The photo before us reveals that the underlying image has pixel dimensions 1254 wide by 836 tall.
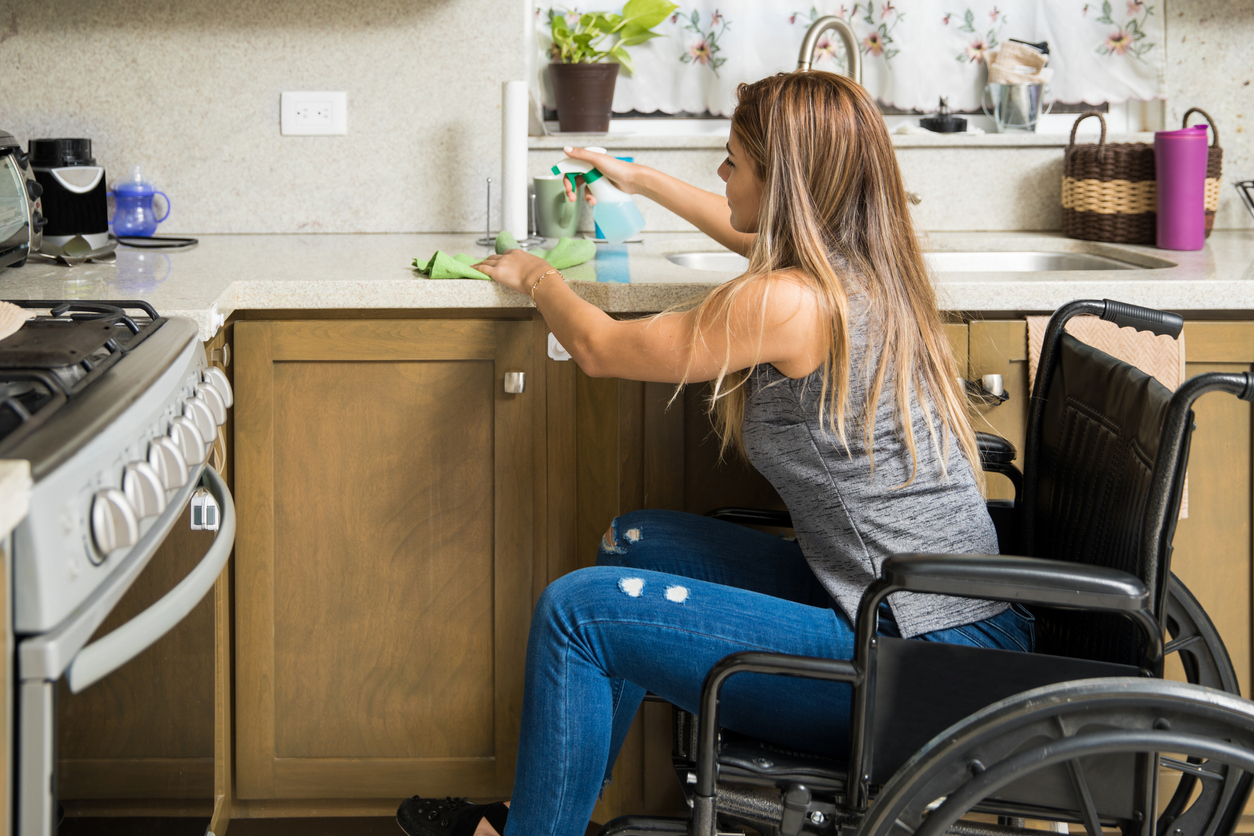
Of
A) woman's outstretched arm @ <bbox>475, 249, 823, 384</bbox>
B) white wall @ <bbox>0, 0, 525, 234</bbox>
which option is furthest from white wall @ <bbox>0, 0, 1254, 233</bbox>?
woman's outstretched arm @ <bbox>475, 249, 823, 384</bbox>

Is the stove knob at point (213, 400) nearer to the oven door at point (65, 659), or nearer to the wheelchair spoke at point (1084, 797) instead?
the oven door at point (65, 659)

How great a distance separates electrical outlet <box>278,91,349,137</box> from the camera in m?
2.17

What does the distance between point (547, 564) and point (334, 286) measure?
1.72 feet

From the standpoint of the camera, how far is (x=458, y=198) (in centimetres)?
222

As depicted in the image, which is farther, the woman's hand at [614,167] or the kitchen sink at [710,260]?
the kitchen sink at [710,260]

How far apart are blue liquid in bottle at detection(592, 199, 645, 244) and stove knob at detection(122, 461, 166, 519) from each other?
127 cm

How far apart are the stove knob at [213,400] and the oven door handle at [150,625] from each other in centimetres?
8

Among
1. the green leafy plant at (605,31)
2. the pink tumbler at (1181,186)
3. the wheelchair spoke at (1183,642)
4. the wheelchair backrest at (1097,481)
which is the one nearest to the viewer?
the wheelchair backrest at (1097,481)

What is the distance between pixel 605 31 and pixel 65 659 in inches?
73.4

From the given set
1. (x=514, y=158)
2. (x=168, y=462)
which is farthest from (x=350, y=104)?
(x=168, y=462)

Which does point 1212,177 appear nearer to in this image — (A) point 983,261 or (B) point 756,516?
(A) point 983,261

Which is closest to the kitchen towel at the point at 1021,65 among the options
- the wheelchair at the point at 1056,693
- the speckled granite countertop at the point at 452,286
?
the speckled granite countertop at the point at 452,286

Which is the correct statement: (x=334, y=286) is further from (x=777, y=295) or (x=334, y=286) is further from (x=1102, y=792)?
(x=1102, y=792)

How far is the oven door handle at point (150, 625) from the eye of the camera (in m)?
0.75
